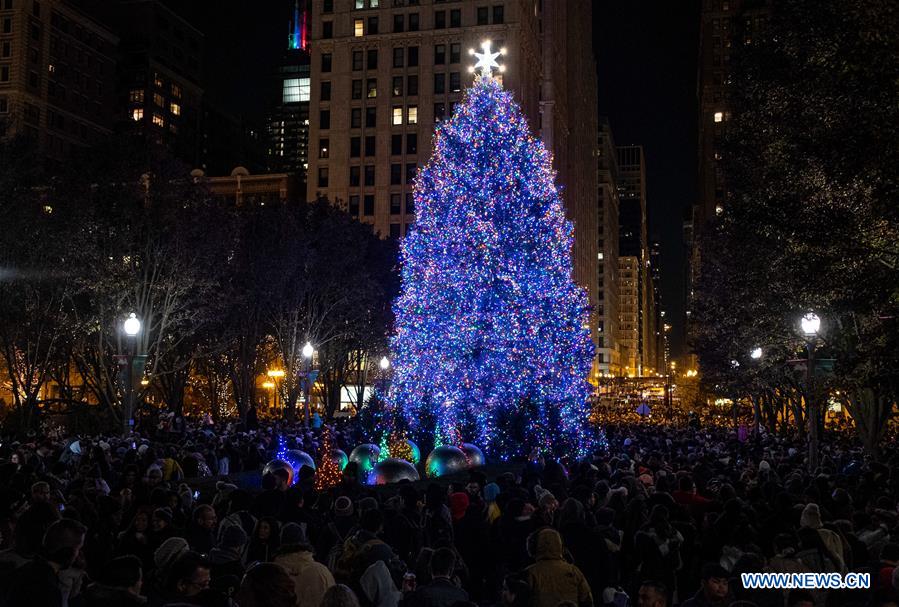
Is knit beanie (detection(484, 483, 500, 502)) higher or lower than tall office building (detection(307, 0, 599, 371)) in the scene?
lower

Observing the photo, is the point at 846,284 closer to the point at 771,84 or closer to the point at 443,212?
the point at 771,84

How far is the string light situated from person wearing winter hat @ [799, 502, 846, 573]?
63.5ft

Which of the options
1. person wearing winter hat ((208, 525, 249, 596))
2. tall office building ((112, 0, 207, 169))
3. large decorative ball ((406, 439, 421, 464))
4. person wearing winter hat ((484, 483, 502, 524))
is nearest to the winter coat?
person wearing winter hat ((208, 525, 249, 596))

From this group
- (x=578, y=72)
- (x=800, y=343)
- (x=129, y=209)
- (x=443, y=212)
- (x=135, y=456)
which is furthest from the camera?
(x=578, y=72)

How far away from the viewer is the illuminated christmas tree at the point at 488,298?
29734 mm

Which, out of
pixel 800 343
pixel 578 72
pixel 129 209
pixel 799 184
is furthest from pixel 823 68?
pixel 578 72

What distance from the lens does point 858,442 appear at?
39562 millimetres

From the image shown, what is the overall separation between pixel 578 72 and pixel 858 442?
104591 mm

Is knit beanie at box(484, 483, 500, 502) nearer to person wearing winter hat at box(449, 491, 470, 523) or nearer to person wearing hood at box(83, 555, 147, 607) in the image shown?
person wearing winter hat at box(449, 491, 470, 523)

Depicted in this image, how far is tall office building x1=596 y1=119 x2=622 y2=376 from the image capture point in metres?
169

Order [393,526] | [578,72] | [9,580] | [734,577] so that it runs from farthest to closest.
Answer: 1. [578,72]
2. [393,526]
3. [734,577]
4. [9,580]

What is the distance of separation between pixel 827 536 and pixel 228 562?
18.6ft

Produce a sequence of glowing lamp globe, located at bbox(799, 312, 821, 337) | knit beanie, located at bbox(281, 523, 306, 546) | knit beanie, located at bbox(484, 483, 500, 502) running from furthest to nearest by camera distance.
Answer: glowing lamp globe, located at bbox(799, 312, 821, 337) < knit beanie, located at bbox(484, 483, 500, 502) < knit beanie, located at bbox(281, 523, 306, 546)

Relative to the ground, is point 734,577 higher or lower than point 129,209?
lower
